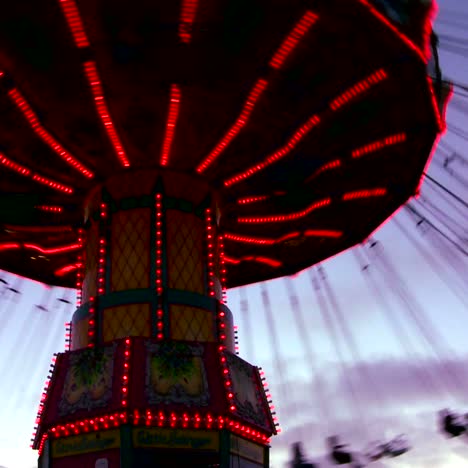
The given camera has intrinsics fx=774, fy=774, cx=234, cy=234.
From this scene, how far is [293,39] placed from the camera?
14281 mm

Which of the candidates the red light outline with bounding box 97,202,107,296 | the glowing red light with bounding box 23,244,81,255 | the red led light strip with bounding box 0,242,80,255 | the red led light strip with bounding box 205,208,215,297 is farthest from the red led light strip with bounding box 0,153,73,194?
the red led light strip with bounding box 205,208,215,297

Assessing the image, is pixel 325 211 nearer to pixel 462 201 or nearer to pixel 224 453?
pixel 462 201

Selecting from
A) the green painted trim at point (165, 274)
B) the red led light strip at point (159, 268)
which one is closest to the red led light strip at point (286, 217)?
the green painted trim at point (165, 274)

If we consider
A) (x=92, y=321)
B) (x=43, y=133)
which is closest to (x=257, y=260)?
(x=92, y=321)

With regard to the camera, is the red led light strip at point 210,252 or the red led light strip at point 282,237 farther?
the red led light strip at point 282,237

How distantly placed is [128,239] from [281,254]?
6.61 m

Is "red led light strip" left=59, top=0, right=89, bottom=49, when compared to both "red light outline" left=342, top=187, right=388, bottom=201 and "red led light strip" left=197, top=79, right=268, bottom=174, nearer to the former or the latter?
"red led light strip" left=197, top=79, right=268, bottom=174

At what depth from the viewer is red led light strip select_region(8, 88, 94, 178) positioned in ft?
51.2

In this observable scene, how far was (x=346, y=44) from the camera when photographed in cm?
1441

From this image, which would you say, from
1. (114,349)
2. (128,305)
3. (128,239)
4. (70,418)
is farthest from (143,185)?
(70,418)

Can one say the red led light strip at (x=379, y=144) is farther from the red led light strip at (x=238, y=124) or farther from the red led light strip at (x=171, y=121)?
the red led light strip at (x=171, y=121)

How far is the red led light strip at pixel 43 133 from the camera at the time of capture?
15.6 m

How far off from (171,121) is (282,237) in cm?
654

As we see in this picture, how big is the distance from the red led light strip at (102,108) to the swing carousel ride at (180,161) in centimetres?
4
